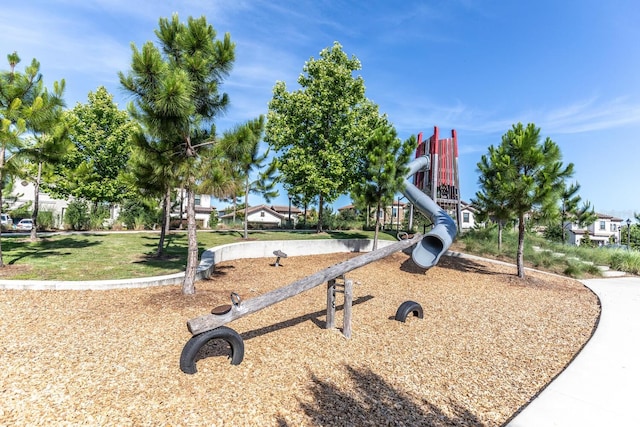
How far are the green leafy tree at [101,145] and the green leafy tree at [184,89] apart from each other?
20.8 metres

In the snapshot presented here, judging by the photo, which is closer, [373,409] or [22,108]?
[373,409]

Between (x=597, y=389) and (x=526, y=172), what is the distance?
1007 cm

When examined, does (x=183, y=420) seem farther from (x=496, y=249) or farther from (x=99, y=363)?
(x=496, y=249)

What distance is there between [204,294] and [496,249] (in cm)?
1672

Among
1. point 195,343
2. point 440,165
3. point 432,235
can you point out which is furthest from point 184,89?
point 440,165

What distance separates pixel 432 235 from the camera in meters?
13.2

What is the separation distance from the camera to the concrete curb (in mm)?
7602

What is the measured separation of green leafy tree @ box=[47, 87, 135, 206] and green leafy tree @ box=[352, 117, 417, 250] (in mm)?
20244

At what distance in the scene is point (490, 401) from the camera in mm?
4164

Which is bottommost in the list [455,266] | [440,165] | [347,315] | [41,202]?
[455,266]

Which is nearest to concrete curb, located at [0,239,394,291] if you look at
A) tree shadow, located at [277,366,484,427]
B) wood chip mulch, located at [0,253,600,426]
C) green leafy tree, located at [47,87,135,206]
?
wood chip mulch, located at [0,253,600,426]

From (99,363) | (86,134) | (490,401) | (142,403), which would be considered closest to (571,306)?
(490,401)

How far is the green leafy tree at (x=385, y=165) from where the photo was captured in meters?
14.3

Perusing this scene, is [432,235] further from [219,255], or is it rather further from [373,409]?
[373,409]
